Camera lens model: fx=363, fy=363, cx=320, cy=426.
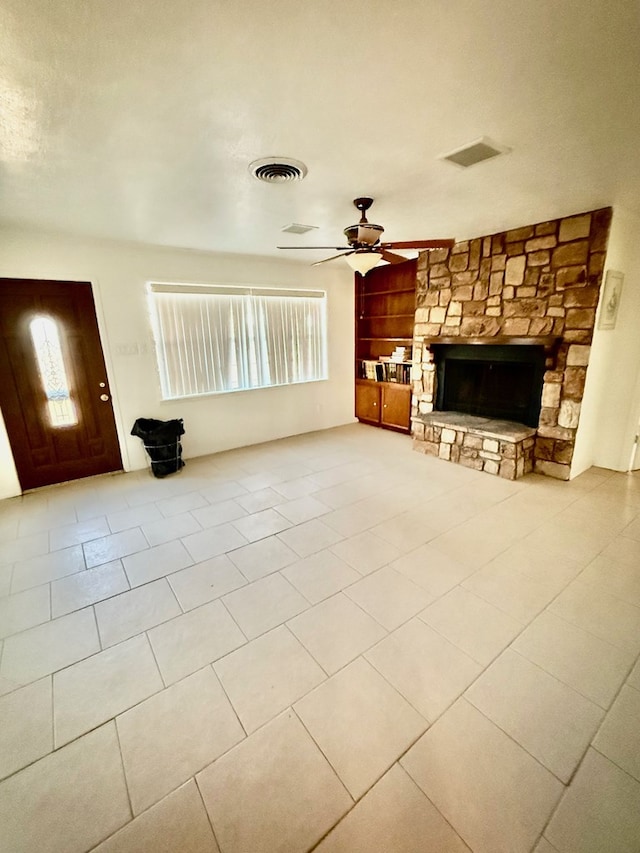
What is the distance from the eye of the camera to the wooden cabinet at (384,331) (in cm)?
530

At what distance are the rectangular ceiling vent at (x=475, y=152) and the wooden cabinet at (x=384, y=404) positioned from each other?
3257mm

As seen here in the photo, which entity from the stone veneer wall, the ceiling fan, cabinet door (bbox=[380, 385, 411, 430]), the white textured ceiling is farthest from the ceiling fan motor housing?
cabinet door (bbox=[380, 385, 411, 430])

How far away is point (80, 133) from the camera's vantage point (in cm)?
174

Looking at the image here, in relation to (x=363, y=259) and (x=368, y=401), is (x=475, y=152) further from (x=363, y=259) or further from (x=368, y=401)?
(x=368, y=401)

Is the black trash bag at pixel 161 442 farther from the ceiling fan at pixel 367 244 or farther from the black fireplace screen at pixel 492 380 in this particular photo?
the black fireplace screen at pixel 492 380

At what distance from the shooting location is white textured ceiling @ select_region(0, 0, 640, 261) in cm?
117

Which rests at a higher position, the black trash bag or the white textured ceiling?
the white textured ceiling

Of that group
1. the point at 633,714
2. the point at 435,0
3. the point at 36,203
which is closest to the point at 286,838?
the point at 633,714

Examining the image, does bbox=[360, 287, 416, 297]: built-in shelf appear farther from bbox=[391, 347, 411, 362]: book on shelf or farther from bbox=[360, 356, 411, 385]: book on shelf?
bbox=[360, 356, 411, 385]: book on shelf

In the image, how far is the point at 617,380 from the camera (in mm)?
3824

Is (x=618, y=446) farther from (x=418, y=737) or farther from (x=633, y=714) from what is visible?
(x=418, y=737)

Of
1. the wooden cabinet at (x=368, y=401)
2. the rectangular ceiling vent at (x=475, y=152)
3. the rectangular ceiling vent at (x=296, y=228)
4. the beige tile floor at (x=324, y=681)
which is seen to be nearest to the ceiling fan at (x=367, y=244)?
the rectangular ceiling vent at (x=475, y=152)

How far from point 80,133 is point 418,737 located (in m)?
3.06

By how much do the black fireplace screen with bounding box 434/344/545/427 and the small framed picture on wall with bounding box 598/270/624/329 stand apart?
1.82 ft
